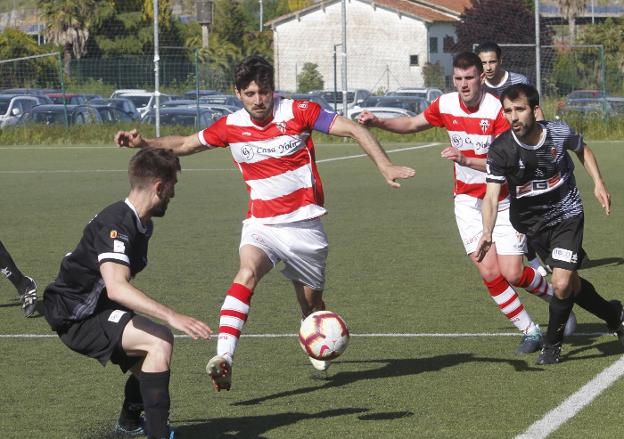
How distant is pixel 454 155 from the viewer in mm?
7414

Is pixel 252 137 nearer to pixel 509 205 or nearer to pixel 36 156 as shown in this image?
pixel 509 205

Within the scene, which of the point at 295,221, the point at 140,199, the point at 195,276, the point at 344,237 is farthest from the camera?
the point at 344,237

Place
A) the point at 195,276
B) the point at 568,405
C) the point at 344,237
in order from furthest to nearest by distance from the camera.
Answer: the point at 344,237 → the point at 195,276 → the point at 568,405

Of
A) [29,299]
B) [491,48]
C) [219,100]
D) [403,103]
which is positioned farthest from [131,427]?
[219,100]

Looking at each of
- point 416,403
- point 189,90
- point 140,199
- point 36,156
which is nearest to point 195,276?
point 416,403

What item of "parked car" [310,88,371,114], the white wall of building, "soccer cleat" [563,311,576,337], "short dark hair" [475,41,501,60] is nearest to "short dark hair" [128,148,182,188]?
"soccer cleat" [563,311,576,337]

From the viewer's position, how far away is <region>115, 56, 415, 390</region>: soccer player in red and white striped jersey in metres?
7.18

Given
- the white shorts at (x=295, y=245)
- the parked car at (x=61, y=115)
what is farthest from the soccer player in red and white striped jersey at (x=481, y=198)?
the parked car at (x=61, y=115)

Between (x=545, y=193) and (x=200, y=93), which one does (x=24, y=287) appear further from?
(x=200, y=93)

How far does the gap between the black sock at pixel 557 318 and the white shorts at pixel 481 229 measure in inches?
24.6

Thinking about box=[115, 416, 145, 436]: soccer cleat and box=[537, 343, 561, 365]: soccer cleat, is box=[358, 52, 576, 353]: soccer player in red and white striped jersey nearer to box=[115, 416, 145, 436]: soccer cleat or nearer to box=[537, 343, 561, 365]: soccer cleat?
box=[537, 343, 561, 365]: soccer cleat

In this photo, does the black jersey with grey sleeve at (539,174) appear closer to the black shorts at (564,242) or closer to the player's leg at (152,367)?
the black shorts at (564,242)

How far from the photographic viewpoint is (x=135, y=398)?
237 inches

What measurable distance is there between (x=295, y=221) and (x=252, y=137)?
566mm
